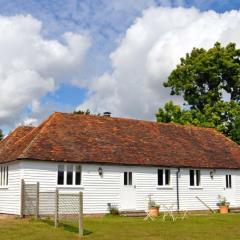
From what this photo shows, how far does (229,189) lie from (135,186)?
8.84 m

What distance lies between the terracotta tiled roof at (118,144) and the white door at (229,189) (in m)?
0.96

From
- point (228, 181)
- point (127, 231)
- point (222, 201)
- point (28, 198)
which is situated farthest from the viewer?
point (228, 181)

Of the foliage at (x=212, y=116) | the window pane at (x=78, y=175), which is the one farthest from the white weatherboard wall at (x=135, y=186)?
the foliage at (x=212, y=116)

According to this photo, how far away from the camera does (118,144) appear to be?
117 feet

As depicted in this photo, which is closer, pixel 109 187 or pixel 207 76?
pixel 109 187

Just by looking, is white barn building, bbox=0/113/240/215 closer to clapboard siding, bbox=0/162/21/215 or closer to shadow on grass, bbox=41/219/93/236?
clapboard siding, bbox=0/162/21/215

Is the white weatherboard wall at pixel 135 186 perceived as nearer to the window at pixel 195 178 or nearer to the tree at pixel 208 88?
the window at pixel 195 178

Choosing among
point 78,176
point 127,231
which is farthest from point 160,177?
point 127,231

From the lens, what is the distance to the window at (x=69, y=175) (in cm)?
3173

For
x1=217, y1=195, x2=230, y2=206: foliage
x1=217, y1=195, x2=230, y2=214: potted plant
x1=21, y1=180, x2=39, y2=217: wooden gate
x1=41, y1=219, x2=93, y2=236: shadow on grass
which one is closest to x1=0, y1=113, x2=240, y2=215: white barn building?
x1=217, y1=195, x2=230, y2=206: foliage

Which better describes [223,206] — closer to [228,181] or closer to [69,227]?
[228,181]

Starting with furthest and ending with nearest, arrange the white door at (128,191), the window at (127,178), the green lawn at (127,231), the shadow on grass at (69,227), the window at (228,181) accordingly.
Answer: the window at (228,181) < the window at (127,178) < the white door at (128,191) < the shadow on grass at (69,227) < the green lawn at (127,231)

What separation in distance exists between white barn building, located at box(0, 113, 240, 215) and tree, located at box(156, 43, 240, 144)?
12199 mm

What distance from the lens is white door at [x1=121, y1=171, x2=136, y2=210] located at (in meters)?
34.1
